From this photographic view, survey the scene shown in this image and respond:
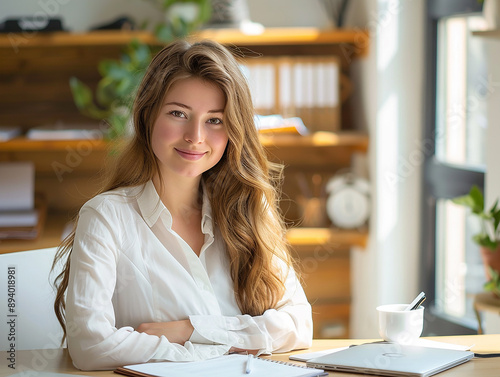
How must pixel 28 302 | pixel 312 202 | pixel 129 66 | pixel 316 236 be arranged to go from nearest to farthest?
pixel 28 302, pixel 129 66, pixel 316 236, pixel 312 202

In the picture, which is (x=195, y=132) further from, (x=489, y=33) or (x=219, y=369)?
(x=489, y=33)

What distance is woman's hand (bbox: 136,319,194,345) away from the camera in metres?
1.56

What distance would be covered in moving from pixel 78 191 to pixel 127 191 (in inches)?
80.2

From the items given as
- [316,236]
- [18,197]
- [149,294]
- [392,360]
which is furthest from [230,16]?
[392,360]

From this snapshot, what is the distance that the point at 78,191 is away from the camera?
145 inches

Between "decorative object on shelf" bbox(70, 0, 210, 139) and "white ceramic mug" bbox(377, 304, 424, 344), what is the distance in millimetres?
1791

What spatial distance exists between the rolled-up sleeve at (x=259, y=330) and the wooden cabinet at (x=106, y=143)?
1726mm

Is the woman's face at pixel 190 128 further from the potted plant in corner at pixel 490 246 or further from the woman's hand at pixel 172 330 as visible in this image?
the potted plant in corner at pixel 490 246

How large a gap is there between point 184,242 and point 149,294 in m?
0.15

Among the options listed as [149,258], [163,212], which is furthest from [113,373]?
[163,212]

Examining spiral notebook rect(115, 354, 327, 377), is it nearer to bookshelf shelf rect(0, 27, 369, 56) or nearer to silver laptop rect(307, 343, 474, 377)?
silver laptop rect(307, 343, 474, 377)

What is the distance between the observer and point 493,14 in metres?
2.32

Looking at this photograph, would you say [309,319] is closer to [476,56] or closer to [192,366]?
[192,366]

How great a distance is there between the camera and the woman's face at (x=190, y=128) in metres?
1.67
